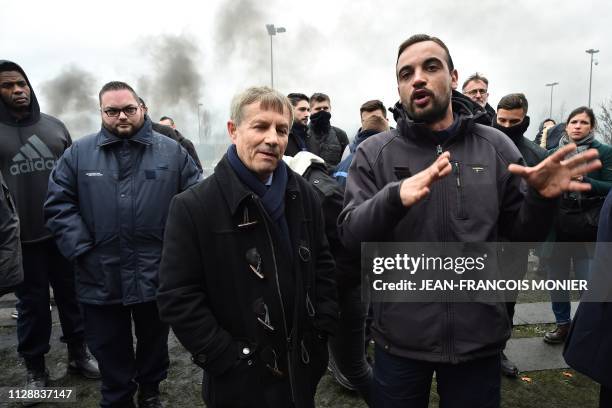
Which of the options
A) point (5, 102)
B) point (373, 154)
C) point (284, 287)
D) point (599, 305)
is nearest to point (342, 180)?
point (373, 154)

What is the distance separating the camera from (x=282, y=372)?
1857 millimetres

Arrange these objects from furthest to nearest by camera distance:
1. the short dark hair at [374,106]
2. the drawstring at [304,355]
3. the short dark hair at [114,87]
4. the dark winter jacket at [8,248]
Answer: the short dark hair at [374,106], the short dark hair at [114,87], the dark winter jacket at [8,248], the drawstring at [304,355]

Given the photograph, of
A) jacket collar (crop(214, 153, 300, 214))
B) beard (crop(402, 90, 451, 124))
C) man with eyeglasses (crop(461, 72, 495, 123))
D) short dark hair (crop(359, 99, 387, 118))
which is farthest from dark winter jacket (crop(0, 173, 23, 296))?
man with eyeglasses (crop(461, 72, 495, 123))

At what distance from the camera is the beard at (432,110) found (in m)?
1.84

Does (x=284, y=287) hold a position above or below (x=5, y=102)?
below

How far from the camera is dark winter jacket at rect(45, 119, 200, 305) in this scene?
8.89 feet

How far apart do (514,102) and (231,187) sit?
2.80m

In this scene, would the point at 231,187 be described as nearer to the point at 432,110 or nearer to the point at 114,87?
the point at 432,110

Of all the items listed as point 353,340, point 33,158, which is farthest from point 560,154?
point 33,158

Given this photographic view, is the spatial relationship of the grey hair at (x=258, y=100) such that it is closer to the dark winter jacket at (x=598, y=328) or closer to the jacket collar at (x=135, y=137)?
the jacket collar at (x=135, y=137)

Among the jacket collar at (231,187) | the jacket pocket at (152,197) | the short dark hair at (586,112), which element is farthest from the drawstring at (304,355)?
the short dark hair at (586,112)

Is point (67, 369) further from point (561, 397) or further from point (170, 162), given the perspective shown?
point (561, 397)

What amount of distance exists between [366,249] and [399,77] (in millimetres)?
829

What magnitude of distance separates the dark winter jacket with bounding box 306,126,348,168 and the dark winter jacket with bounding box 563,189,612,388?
404 centimetres
